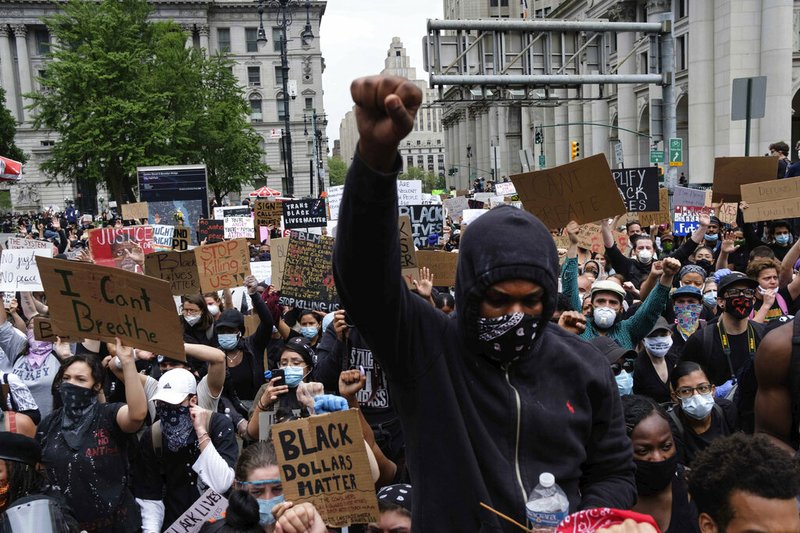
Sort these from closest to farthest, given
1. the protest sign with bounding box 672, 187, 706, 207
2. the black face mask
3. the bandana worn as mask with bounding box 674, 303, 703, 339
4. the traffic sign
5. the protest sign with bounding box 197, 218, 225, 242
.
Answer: the black face mask → the bandana worn as mask with bounding box 674, 303, 703, 339 → the protest sign with bounding box 672, 187, 706, 207 → the traffic sign → the protest sign with bounding box 197, 218, 225, 242

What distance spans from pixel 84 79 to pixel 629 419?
131 feet

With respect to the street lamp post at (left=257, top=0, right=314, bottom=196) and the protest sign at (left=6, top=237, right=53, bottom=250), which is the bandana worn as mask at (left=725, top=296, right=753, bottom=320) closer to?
the protest sign at (left=6, top=237, right=53, bottom=250)

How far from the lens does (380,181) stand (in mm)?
1726

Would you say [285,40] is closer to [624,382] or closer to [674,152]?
[674,152]

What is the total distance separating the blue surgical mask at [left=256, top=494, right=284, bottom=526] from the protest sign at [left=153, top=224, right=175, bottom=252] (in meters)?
8.70

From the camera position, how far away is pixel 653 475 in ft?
11.8

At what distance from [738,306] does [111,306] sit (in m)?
4.37

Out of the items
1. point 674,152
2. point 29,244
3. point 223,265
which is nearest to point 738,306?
point 223,265

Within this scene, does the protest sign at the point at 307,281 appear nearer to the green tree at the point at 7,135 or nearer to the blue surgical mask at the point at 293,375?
the blue surgical mask at the point at 293,375

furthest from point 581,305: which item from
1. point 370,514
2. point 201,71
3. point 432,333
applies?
point 201,71

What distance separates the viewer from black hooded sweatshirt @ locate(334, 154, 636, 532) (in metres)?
1.98

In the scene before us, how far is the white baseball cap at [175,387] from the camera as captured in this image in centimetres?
A: 458

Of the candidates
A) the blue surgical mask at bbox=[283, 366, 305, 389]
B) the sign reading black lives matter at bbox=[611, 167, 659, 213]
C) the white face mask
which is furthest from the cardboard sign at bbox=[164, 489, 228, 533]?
the sign reading black lives matter at bbox=[611, 167, 659, 213]

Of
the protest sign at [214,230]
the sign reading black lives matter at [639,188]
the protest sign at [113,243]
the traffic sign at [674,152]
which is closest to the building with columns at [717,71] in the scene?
the traffic sign at [674,152]
